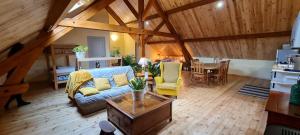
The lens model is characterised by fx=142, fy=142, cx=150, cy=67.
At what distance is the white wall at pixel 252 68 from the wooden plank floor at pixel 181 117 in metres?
2.97

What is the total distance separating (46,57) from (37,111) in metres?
3.80

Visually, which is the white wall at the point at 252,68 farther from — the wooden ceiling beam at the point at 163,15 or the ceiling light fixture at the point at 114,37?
the ceiling light fixture at the point at 114,37

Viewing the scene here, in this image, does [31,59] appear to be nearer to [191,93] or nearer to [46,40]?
[46,40]

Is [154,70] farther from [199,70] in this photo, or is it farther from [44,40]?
[44,40]

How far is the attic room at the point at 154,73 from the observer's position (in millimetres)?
2086

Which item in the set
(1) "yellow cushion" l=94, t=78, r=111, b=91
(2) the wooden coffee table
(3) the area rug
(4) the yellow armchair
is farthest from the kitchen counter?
(1) "yellow cushion" l=94, t=78, r=111, b=91

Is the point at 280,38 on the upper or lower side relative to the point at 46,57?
upper

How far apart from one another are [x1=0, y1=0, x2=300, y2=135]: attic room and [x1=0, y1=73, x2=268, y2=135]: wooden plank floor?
0.07 ft

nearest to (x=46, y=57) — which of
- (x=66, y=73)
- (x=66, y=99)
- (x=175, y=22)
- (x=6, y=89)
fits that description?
(x=66, y=73)

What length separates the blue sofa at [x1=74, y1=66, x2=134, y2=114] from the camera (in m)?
3.04

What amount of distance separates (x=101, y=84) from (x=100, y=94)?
0.33 meters

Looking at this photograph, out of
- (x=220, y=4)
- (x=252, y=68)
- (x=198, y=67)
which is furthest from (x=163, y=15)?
(x=252, y=68)

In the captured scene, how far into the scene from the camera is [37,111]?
329 cm

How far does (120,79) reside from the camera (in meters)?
3.93
